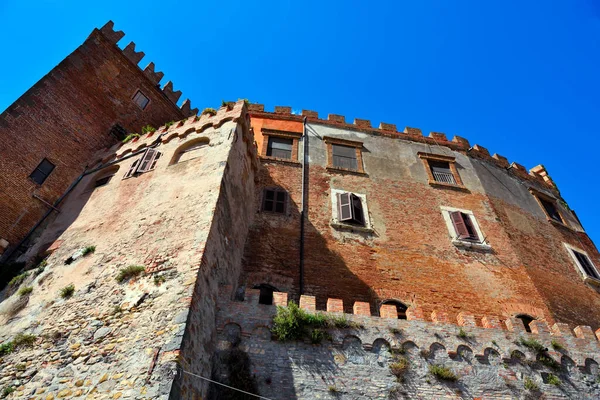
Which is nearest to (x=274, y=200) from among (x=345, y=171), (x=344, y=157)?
(x=345, y=171)

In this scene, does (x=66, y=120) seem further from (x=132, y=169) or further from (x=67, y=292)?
(x=67, y=292)

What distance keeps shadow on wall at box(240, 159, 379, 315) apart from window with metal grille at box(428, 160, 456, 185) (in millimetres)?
5912

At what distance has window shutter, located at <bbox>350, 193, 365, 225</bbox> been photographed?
13.0 metres

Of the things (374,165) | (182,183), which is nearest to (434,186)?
(374,165)

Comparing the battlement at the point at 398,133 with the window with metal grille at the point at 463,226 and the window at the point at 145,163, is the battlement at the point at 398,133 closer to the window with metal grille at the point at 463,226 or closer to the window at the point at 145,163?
the window with metal grille at the point at 463,226

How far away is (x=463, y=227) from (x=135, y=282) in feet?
34.8

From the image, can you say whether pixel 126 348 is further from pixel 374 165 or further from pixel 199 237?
pixel 374 165

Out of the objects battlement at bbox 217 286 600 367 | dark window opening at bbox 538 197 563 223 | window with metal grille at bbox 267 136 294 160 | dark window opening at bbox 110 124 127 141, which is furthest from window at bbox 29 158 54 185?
dark window opening at bbox 538 197 563 223

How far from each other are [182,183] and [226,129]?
242 cm

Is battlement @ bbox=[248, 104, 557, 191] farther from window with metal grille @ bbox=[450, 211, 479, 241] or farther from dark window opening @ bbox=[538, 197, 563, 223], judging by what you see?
window with metal grille @ bbox=[450, 211, 479, 241]

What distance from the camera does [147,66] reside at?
18.4 m

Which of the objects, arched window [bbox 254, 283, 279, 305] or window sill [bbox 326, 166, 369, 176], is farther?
window sill [bbox 326, 166, 369, 176]

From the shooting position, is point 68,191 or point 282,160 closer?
point 68,191

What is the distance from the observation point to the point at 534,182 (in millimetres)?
19078
